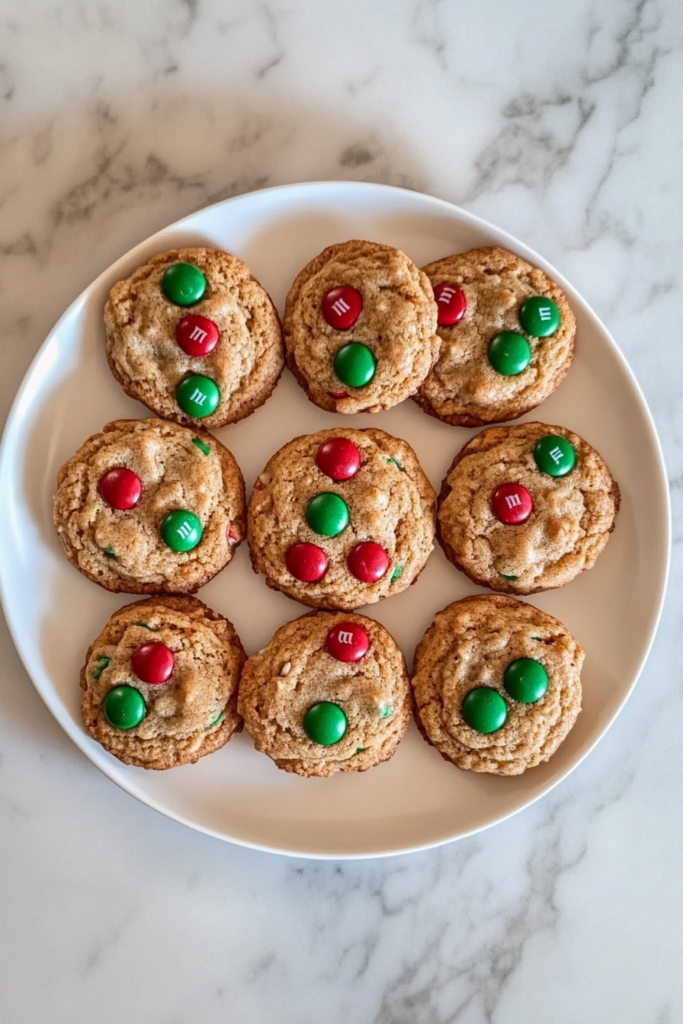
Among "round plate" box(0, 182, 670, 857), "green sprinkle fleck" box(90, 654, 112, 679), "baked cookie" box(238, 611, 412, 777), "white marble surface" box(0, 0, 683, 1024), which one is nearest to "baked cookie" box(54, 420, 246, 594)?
"round plate" box(0, 182, 670, 857)

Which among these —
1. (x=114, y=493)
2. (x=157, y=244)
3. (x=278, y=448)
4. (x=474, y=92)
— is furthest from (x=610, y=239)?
(x=114, y=493)

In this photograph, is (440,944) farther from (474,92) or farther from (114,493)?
(474,92)

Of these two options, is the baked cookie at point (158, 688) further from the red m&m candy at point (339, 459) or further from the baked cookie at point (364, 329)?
the baked cookie at point (364, 329)

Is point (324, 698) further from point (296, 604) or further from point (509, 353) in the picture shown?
point (509, 353)

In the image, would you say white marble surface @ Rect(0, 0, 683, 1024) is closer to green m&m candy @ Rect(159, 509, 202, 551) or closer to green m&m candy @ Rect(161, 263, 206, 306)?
green m&m candy @ Rect(161, 263, 206, 306)

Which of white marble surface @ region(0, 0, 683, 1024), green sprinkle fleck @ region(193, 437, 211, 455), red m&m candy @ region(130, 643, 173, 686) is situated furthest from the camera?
white marble surface @ region(0, 0, 683, 1024)

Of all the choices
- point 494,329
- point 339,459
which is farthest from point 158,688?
point 494,329
